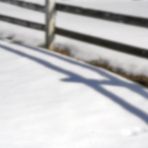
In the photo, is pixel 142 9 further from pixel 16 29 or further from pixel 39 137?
pixel 39 137

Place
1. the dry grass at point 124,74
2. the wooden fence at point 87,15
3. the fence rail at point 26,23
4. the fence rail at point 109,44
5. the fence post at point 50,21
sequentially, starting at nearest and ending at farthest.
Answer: the dry grass at point 124,74 < the fence rail at point 109,44 < the wooden fence at point 87,15 < the fence post at point 50,21 < the fence rail at point 26,23

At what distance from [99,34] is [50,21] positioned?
207 cm

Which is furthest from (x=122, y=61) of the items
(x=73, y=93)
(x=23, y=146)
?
(x=23, y=146)

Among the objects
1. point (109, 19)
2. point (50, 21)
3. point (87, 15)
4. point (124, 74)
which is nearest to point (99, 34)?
point (50, 21)

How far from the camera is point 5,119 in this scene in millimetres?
5191

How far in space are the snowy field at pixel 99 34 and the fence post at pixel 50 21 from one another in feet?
0.87

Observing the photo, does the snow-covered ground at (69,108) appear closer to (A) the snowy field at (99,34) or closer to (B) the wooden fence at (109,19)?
(B) the wooden fence at (109,19)

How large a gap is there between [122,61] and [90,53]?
81 centimetres

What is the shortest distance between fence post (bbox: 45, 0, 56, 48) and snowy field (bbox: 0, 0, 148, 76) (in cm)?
27

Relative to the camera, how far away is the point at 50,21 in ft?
30.0

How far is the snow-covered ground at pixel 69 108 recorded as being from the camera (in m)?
4.73

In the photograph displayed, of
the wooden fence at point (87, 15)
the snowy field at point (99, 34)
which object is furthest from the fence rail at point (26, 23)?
the snowy field at point (99, 34)

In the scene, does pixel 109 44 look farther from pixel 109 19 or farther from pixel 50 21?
pixel 50 21

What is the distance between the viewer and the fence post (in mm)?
9047
